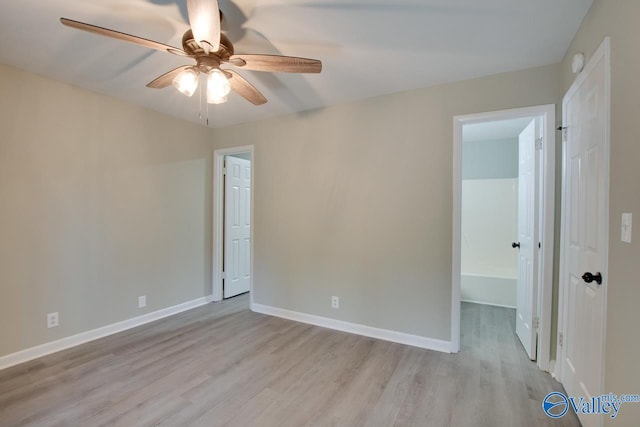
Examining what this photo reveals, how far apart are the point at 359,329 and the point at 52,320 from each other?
280 centimetres

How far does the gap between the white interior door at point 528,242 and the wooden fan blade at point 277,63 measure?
1.97 m

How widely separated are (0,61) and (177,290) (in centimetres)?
262

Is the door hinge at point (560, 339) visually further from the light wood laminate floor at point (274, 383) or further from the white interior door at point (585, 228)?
the light wood laminate floor at point (274, 383)

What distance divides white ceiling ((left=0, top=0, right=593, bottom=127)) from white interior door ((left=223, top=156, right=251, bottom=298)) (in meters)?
1.75

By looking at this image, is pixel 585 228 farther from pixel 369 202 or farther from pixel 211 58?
pixel 211 58

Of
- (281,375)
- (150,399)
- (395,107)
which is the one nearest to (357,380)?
(281,375)

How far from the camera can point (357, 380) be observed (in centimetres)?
219

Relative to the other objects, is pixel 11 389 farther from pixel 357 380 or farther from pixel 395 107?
pixel 395 107

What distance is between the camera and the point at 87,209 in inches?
111

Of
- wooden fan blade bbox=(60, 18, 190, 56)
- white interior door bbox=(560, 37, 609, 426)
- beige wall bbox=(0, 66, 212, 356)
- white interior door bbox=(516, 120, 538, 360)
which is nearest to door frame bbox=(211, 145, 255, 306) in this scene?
beige wall bbox=(0, 66, 212, 356)

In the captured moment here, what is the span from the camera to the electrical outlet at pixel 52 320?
2554 millimetres

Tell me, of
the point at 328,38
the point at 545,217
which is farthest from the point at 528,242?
the point at 328,38

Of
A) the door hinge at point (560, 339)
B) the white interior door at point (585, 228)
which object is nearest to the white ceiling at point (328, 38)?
the white interior door at point (585, 228)

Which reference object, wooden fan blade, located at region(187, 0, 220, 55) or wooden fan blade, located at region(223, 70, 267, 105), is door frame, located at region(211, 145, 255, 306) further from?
wooden fan blade, located at region(187, 0, 220, 55)
